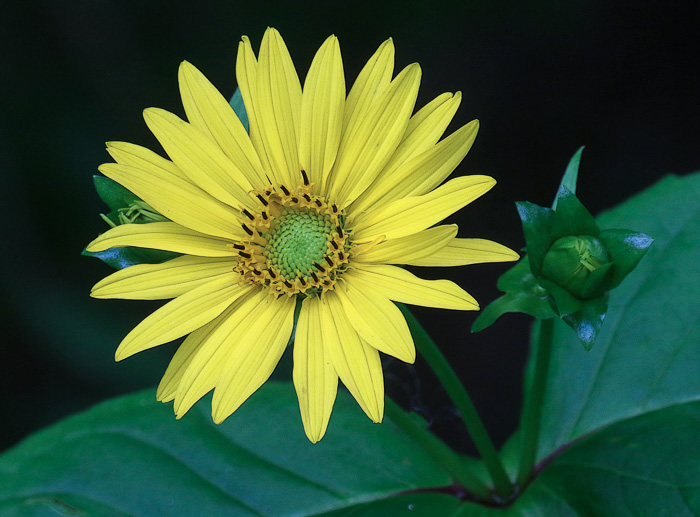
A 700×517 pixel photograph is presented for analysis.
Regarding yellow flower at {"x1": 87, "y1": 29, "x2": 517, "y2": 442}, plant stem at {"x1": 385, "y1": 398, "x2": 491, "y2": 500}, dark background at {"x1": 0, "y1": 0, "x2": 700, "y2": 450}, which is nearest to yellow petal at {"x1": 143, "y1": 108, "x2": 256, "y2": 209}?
yellow flower at {"x1": 87, "y1": 29, "x2": 517, "y2": 442}

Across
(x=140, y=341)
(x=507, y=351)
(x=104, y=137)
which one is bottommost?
(x=507, y=351)

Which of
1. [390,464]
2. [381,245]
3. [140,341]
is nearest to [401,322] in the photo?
[381,245]

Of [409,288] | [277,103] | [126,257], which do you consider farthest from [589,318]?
A: [126,257]

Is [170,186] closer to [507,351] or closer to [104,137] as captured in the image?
[104,137]

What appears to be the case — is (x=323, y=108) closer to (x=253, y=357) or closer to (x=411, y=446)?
(x=253, y=357)

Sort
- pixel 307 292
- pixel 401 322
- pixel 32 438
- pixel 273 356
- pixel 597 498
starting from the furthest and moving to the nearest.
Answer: pixel 32 438
pixel 597 498
pixel 307 292
pixel 273 356
pixel 401 322

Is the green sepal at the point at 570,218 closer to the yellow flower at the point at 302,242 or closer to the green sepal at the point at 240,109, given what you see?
the yellow flower at the point at 302,242
